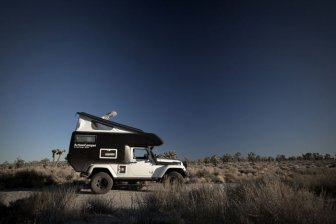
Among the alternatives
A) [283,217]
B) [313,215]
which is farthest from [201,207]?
[313,215]

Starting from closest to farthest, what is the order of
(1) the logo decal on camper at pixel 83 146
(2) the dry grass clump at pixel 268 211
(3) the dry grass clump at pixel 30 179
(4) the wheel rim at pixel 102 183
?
1. (2) the dry grass clump at pixel 268 211
2. (4) the wheel rim at pixel 102 183
3. (1) the logo decal on camper at pixel 83 146
4. (3) the dry grass clump at pixel 30 179

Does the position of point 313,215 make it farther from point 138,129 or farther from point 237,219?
point 138,129

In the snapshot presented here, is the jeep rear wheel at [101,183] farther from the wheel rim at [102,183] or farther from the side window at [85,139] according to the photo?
the side window at [85,139]

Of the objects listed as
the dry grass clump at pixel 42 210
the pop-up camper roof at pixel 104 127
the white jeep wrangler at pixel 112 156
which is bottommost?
the dry grass clump at pixel 42 210

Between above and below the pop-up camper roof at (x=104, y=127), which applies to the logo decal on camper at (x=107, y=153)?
below

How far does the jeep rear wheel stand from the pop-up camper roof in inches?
81.9

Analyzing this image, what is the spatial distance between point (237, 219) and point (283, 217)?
85cm

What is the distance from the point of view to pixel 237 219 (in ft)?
18.3

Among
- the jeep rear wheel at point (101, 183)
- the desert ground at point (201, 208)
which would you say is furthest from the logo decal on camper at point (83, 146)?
the desert ground at point (201, 208)

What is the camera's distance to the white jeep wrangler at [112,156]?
13.4 m

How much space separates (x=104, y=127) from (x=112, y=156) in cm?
148

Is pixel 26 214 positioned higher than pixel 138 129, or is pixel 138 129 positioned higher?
pixel 138 129

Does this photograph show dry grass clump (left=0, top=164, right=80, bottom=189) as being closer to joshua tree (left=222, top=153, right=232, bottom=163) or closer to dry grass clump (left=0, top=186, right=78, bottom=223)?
dry grass clump (left=0, top=186, right=78, bottom=223)

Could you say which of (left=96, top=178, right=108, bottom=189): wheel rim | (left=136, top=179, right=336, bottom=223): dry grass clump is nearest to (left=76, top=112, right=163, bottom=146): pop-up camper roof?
(left=96, top=178, right=108, bottom=189): wheel rim
